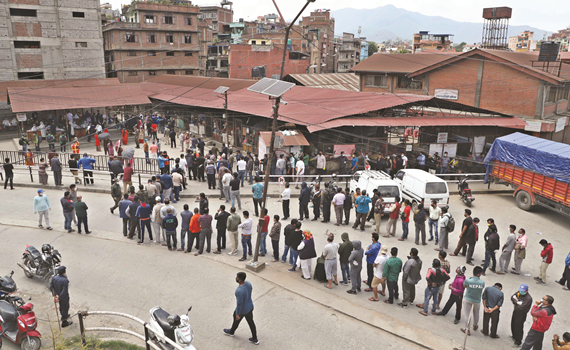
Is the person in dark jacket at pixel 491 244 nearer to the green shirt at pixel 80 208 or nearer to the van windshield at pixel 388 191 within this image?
the van windshield at pixel 388 191

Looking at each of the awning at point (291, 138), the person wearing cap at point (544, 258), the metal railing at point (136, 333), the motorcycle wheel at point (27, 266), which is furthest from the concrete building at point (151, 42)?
the person wearing cap at point (544, 258)

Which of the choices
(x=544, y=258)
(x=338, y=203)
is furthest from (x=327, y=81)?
(x=544, y=258)

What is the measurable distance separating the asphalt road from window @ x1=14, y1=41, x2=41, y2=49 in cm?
3897

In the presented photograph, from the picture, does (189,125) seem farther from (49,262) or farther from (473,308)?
(473,308)

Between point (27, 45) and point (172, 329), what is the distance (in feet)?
162

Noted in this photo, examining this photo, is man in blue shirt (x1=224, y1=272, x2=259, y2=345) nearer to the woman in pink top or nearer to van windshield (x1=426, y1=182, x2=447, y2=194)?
the woman in pink top

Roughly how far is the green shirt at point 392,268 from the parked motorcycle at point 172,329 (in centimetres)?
475

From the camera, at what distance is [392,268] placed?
378 inches

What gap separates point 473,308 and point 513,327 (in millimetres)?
829

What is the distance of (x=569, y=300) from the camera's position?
10688 millimetres

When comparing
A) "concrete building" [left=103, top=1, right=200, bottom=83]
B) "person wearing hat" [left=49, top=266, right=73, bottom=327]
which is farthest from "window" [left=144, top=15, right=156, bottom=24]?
"person wearing hat" [left=49, top=266, right=73, bottom=327]

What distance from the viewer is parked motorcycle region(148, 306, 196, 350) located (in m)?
6.98

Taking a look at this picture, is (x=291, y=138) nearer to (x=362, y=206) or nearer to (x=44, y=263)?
(x=362, y=206)

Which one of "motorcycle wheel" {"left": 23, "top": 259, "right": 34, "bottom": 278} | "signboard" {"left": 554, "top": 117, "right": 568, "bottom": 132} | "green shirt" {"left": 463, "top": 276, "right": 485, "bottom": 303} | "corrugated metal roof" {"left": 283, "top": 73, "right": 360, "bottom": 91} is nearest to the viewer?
"green shirt" {"left": 463, "top": 276, "right": 485, "bottom": 303}
